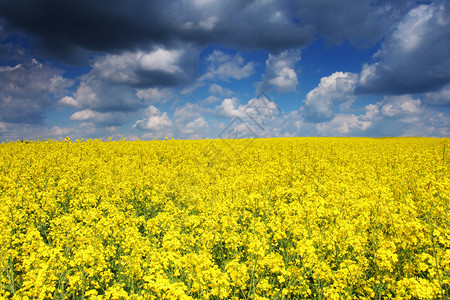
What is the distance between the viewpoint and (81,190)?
8977mm

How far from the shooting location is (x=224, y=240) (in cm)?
547

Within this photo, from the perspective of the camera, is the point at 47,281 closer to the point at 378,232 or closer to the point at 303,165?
the point at 378,232

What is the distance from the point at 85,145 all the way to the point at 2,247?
1683cm


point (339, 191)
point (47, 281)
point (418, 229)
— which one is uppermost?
point (339, 191)

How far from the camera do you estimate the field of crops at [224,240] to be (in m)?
3.93

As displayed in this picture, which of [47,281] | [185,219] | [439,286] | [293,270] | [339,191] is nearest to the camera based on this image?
[439,286]

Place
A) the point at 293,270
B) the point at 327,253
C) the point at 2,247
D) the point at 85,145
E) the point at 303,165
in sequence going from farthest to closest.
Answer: the point at 85,145, the point at 303,165, the point at 327,253, the point at 2,247, the point at 293,270

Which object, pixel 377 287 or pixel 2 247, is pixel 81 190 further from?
pixel 377 287

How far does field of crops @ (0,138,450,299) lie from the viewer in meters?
3.93

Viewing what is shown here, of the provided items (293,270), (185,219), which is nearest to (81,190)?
(185,219)

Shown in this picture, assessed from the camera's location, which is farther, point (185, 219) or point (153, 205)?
point (153, 205)

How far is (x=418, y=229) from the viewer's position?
487 centimetres

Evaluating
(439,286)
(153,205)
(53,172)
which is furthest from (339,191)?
(53,172)

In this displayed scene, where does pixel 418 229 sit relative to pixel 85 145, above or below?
below
